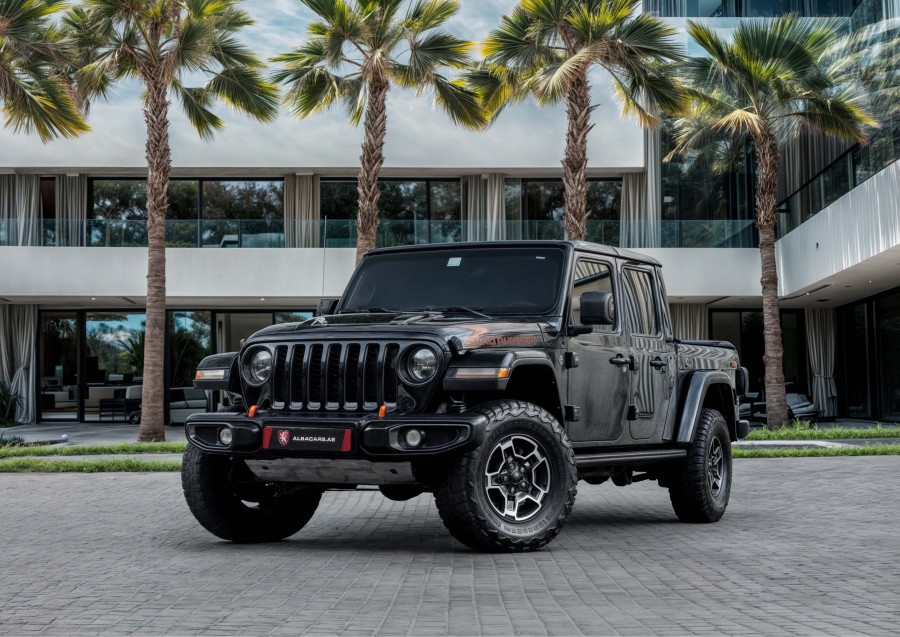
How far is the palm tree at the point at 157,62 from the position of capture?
1925 centimetres

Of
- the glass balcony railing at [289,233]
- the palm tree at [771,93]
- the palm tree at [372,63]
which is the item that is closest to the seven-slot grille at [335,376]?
the palm tree at [372,63]

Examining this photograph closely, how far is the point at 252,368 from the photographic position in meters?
6.93

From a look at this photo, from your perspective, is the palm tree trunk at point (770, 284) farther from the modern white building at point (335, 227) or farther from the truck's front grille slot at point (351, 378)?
the truck's front grille slot at point (351, 378)

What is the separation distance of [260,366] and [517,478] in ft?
6.09

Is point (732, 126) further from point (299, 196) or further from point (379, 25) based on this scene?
point (299, 196)

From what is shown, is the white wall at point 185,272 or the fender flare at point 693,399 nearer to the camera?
the fender flare at point 693,399

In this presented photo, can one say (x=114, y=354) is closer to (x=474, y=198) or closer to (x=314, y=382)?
(x=474, y=198)

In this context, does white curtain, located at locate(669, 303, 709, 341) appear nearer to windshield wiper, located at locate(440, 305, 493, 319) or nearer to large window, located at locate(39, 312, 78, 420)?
large window, located at locate(39, 312, 78, 420)

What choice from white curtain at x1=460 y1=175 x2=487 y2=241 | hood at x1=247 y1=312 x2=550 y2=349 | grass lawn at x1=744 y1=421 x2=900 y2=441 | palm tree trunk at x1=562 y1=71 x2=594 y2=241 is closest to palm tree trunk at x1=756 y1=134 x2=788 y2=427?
grass lawn at x1=744 y1=421 x2=900 y2=441

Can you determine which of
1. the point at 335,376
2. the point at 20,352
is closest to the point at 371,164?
the point at 20,352

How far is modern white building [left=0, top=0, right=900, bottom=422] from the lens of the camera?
81.4 feet

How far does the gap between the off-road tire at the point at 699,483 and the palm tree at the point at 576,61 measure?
1072 centimetres

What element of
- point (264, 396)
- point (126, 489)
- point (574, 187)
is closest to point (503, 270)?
point (264, 396)

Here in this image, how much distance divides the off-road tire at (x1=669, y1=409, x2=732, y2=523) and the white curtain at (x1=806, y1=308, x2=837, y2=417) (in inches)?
857
